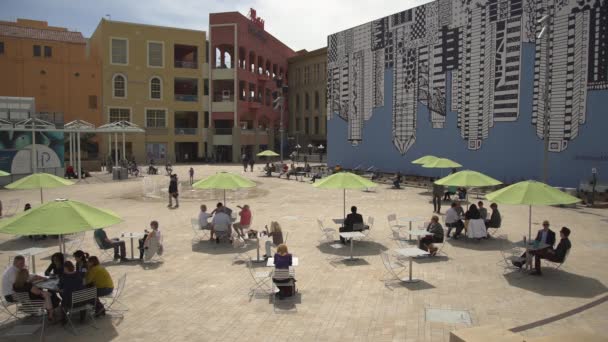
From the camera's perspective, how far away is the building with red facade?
54.9 metres

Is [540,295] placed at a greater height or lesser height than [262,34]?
lesser

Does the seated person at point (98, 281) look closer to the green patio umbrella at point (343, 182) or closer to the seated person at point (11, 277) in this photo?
the seated person at point (11, 277)

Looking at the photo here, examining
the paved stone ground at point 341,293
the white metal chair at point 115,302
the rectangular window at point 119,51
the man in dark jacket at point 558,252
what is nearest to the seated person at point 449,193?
the paved stone ground at point 341,293

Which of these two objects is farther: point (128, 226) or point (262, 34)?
point (262, 34)

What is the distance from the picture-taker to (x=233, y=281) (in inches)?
395

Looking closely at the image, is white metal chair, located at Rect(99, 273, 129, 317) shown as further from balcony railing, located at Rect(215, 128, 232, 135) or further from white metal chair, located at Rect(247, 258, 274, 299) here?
balcony railing, located at Rect(215, 128, 232, 135)

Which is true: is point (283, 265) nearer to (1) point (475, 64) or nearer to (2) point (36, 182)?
(2) point (36, 182)

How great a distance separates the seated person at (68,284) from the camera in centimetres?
748

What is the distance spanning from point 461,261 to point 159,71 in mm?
49320

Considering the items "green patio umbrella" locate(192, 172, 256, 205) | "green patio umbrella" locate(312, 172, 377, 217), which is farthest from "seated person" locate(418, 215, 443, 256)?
"green patio umbrella" locate(192, 172, 256, 205)

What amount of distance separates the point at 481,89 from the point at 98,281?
25.5m

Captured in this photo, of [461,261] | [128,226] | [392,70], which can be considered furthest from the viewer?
[392,70]

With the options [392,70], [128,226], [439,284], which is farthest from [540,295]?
[392,70]

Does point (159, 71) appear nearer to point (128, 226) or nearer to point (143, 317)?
point (128, 226)
